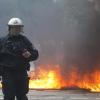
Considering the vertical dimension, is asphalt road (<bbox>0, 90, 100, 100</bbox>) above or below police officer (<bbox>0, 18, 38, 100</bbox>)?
below

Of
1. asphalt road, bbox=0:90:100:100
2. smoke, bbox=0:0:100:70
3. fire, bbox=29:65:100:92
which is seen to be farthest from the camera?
smoke, bbox=0:0:100:70

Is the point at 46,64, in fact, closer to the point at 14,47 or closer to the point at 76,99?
the point at 76,99

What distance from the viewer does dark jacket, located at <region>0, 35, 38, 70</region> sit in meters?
8.73

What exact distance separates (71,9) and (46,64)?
2.24 meters

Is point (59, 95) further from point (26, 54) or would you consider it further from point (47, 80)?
point (26, 54)

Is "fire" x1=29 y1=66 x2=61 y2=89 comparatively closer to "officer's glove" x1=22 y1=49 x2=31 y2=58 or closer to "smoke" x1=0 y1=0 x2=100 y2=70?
"smoke" x1=0 y1=0 x2=100 y2=70

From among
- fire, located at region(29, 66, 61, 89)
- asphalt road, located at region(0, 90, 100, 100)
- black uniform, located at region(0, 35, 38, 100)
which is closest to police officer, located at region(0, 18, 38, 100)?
black uniform, located at region(0, 35, 38, 100)

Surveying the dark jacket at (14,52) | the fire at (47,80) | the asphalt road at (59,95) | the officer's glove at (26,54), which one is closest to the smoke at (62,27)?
the fire at (47,80)

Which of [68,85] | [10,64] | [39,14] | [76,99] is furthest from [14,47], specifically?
[39,14]

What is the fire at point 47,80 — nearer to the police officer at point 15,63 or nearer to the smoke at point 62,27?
the smoke at point 62,27

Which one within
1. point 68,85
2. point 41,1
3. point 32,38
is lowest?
point 68,85

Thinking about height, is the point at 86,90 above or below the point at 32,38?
below

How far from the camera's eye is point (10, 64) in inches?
343

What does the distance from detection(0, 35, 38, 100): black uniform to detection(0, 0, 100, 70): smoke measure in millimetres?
11185
